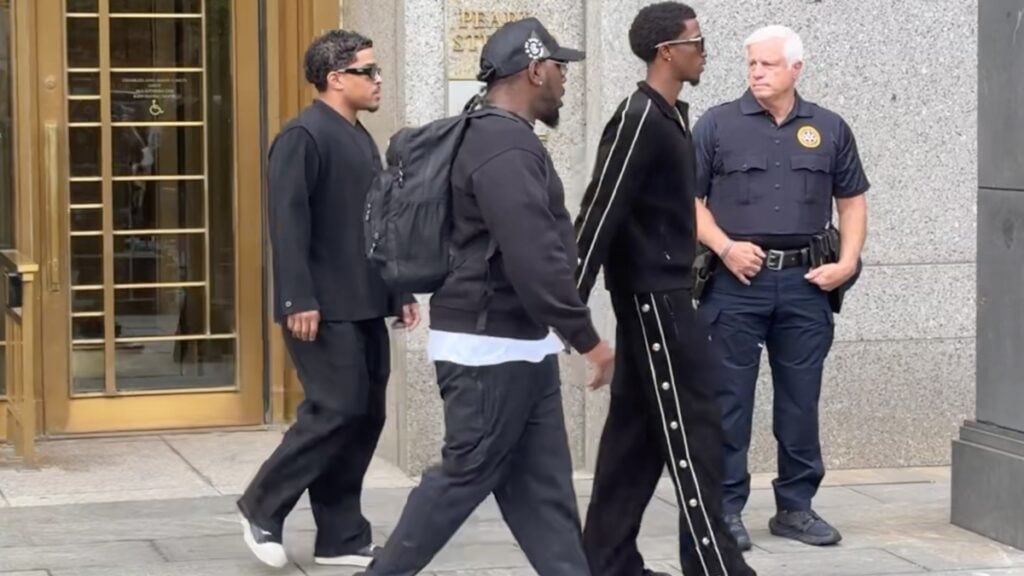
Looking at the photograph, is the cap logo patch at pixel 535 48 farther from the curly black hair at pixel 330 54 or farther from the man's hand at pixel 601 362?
the curly black hair at pixel 330 54

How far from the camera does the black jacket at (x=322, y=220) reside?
250 inches

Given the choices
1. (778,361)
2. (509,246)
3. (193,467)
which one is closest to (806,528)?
(778,361)

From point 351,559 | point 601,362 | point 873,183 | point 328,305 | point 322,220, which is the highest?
point 873,183

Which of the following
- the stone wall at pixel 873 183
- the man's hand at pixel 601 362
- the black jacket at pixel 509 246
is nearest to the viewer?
the black jacket at pixel 509 246

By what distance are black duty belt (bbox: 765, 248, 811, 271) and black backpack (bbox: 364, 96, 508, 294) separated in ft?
6.51

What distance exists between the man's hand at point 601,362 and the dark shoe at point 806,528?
203 centimetres

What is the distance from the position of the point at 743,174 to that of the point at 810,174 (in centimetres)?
25

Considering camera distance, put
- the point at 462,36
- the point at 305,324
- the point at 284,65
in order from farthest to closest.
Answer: the point at 284,65
the point at 462,36
the point at 305,324

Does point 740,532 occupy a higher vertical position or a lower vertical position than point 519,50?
lower

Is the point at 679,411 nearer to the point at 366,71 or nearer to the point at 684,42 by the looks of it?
the point at 684,42

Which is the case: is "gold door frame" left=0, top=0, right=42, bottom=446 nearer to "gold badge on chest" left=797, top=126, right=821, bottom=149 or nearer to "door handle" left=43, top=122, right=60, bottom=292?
"door handle" left=43, top=122, right=60, bottom=292

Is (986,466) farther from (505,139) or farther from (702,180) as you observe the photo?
(505,139)

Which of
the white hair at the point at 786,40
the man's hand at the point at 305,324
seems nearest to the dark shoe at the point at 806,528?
the white hair at the point at 786,40

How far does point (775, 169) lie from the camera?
6.97 m
